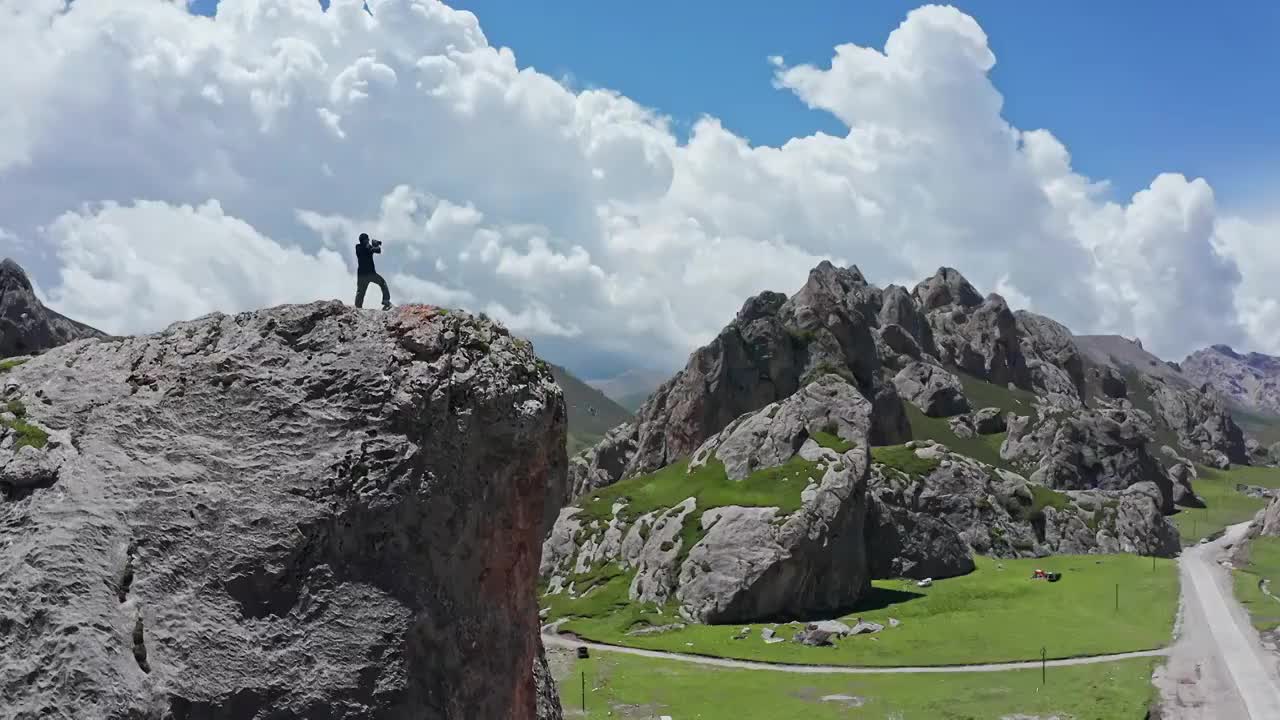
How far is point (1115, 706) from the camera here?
165 ft

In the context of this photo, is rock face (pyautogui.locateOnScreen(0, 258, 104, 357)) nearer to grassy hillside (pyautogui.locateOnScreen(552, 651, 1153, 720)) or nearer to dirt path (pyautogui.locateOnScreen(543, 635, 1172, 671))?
dirt path (pyautogui.locateOnScreen(543, 635, 1172, 671))

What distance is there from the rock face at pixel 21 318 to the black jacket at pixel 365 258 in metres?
147

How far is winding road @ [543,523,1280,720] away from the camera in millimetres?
51925

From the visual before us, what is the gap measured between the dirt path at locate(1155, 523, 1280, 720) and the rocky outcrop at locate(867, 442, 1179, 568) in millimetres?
27122

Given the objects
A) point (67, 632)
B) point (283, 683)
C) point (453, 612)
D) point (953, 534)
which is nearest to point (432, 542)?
point (453, 612)

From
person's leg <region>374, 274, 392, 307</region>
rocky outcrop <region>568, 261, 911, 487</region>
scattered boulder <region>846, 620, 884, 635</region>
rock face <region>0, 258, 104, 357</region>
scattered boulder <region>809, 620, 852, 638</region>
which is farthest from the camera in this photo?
rocky outcrop <region>568, 261, 911, 487</region>

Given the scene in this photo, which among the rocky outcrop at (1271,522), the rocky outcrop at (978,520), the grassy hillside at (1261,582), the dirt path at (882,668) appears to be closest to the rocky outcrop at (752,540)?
the rocky outcrop at (978,520)

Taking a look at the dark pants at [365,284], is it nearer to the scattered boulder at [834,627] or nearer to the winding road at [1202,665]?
the winding road at [1202,665]

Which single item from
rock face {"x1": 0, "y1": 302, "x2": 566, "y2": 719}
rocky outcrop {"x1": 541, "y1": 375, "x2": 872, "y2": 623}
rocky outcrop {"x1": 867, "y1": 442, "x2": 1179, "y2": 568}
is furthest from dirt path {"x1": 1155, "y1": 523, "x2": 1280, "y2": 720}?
rock face {"x1": 0, "y1": 302, "x2": 566, "y2": 719}

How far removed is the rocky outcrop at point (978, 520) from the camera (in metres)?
105

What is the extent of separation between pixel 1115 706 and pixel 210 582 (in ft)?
157

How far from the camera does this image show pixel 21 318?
514 feet

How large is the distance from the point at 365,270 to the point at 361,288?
0.56 m

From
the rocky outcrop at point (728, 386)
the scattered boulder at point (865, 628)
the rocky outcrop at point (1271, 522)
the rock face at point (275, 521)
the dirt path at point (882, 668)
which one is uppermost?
the rocky outcrop at point (728, 386)
